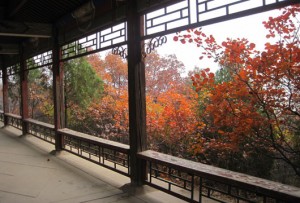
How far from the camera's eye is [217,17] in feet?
9.47

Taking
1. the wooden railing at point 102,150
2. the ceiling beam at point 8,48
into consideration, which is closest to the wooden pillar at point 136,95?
the wooden railing at point 102,150

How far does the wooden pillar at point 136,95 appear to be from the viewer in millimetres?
3932

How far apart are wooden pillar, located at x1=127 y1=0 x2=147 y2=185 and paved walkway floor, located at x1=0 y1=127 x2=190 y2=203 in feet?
1.01

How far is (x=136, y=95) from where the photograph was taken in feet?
13.1

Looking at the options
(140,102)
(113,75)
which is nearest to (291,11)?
(140,102)

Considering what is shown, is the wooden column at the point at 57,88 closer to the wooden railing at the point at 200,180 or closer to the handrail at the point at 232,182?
the wooden railing at the point at 200,180

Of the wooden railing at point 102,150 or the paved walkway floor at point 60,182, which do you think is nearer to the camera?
the paved walkway floor at point 60,182

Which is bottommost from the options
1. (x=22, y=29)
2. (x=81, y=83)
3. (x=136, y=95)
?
(x=136, y=95)

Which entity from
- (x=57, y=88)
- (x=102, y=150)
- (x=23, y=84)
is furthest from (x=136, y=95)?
(x=23, y=84)

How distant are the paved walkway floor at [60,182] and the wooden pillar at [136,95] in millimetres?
307

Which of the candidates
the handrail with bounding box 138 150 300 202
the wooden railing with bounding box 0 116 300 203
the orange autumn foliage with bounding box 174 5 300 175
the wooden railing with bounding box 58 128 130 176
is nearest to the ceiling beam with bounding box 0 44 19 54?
the wooden railing with bounding box 58 128 130 176

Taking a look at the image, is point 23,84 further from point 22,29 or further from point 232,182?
point 232,182

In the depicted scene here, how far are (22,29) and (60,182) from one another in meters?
3.43

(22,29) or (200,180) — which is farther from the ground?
(22,29)
